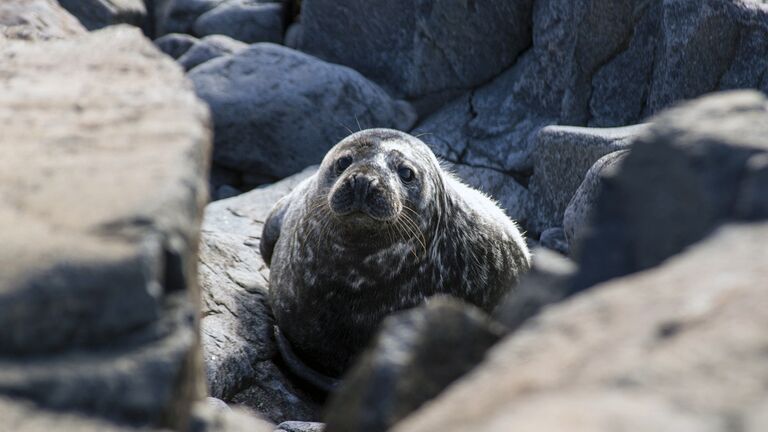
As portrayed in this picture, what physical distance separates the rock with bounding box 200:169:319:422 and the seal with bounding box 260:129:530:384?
0.24 metres

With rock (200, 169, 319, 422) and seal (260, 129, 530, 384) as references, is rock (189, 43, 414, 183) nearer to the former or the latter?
rock (200, 169, 319, 422)

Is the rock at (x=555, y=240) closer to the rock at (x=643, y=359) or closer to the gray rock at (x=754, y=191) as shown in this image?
the gray rock at (x=754, y=191)

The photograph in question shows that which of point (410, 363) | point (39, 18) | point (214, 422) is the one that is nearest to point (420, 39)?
point (39, 18)

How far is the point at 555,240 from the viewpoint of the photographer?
311 inches

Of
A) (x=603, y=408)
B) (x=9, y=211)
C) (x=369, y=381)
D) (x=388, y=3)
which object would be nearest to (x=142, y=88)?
(x=9, y=211)

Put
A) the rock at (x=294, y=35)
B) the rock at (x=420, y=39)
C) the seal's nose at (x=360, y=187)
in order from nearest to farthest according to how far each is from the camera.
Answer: the seal's nose at (x=360, y=187)
the rock at (x=420, y=39)
the rock at (x=294, y=35)

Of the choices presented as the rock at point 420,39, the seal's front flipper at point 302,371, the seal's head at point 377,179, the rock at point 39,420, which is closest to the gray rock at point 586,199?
the seal's head at point 377,179

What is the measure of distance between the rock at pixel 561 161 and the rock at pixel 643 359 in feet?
18.6

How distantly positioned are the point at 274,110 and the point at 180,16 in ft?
17.7

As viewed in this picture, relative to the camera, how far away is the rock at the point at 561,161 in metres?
8.22

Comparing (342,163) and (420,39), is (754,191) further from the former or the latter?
(420,39)

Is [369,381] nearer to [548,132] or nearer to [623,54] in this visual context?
[548,132]

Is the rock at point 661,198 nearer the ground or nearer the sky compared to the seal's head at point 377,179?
nearer the sky

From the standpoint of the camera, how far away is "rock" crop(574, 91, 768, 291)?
2.44 meters
